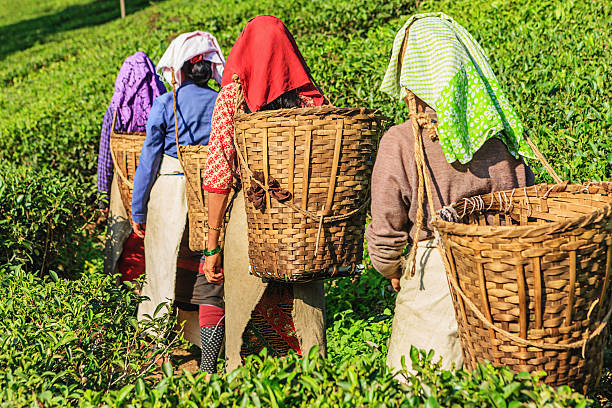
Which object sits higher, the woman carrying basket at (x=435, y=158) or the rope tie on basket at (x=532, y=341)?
the woman carrying basket at (x=435, y=158)

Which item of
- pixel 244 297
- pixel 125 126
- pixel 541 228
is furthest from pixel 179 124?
pixel 541 228

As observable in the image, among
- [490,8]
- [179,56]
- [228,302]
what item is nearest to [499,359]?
[228,302]

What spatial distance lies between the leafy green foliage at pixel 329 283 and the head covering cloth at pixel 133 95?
0.87 meters

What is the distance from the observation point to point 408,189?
89.4 inches

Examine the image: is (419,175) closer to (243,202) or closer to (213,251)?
(243,202)

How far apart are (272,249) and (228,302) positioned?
0.67m

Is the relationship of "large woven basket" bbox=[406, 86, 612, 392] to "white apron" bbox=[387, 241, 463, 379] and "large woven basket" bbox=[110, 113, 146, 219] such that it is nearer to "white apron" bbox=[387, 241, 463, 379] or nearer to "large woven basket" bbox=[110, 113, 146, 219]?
"white apron" bbox=[387, 241, 463, 379]

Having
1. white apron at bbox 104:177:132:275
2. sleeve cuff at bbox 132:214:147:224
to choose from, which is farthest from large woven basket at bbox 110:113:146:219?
white apron at bbox 104:177:132:275

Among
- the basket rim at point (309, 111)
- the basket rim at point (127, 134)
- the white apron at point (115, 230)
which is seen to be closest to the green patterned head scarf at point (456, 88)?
the basket rim at point (309, 111)

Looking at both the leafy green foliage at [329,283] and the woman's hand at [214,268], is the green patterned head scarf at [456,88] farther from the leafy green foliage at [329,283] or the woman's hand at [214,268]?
the woman's hand at [214,268]

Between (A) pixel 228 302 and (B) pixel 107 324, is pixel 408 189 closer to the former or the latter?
(A) pixel 228 302

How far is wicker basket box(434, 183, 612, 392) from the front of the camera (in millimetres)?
1640

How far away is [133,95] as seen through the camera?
417 cm

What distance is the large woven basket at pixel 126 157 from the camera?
377 cm
